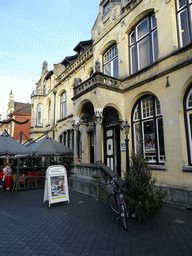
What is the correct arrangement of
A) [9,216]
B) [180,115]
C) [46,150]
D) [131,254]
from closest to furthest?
[131,254], [9,216], [180,115], [46,150]

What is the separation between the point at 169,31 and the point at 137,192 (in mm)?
7191

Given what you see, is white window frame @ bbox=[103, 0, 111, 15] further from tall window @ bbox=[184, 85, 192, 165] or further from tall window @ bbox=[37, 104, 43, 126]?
tall window @ bbox=[37, 104, 43, 126]

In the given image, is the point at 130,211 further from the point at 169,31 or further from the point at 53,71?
the point at 53,71

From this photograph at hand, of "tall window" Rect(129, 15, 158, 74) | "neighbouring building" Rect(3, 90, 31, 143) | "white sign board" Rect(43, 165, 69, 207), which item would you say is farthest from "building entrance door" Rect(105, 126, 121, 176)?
"neighbouring building" Rect(3, 90, 31, 143)

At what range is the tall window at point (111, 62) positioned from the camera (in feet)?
37.1

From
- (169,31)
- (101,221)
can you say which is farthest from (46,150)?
(169,31)

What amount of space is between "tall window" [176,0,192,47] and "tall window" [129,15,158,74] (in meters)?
1.33

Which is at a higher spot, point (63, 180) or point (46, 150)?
point (46, 150)

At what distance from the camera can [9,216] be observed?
578 centimetres

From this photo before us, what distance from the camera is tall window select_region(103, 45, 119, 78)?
1132 centimetres

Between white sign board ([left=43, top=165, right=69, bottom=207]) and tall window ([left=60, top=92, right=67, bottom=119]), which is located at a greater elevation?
tall window ([left=60, top=92, right=67, bottom=119])

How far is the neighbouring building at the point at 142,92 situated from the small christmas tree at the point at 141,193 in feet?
6.84

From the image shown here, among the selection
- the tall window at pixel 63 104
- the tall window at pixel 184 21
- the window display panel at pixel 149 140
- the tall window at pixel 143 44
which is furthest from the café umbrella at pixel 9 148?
the tall window at pixel 184 21

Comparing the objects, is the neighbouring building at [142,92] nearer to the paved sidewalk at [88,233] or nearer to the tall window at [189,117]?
the tall window at [189,117]
